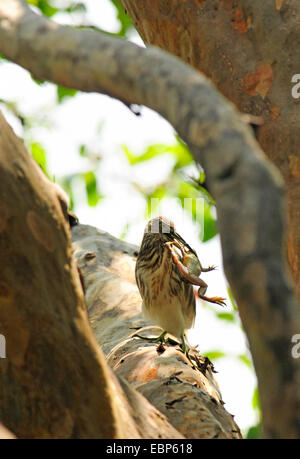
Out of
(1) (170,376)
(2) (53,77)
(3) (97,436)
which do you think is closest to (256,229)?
(2) (53,77)

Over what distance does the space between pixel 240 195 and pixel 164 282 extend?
109 inches

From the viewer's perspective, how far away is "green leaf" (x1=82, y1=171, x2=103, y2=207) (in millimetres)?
5320

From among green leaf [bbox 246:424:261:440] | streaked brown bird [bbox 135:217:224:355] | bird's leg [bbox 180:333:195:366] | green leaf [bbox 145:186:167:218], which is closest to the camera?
bird's leg [bbox 180:333:195:366]

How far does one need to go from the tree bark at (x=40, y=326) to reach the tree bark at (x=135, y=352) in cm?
57

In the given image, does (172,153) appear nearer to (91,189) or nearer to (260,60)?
(91,189)

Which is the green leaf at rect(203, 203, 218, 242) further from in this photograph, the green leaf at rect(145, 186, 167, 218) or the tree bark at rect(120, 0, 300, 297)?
the tree bark at rect(120, 0, 300, 297)

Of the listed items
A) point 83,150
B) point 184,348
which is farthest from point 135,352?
point 83,150

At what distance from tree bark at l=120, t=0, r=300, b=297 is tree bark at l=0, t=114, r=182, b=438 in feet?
4.30

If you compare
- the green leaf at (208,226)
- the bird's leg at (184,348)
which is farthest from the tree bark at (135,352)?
the green leaf at (208,226)

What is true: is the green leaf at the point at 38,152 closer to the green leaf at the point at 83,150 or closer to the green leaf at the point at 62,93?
the green leaf at the point at 62,93

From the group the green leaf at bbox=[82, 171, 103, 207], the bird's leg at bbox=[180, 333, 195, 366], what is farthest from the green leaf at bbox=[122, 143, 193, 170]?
the bird's leg at bbox=[180, 333, 195, 366]

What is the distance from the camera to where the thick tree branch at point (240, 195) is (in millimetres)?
1034

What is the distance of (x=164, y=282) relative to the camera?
382 cm

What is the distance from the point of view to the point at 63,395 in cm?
157
